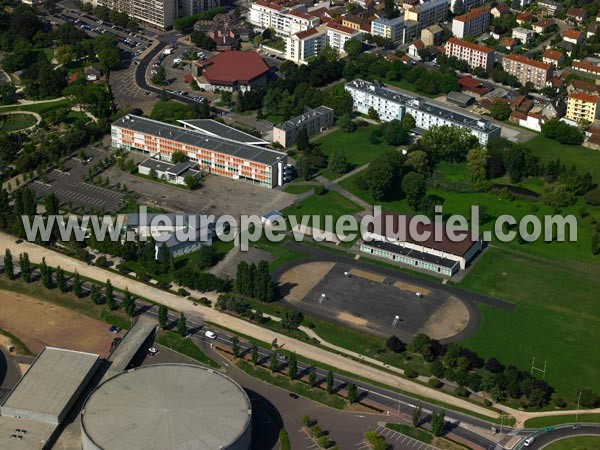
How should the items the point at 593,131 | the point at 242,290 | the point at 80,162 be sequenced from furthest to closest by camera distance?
the point at 593,131
the point at 80,162
the point at 242,290

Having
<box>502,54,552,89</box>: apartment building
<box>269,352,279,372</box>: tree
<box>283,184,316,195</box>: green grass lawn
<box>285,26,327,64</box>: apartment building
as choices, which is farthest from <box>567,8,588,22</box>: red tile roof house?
<box>269,352,279,372</box>: tree

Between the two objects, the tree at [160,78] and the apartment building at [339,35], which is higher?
the apartment building at [339,35]

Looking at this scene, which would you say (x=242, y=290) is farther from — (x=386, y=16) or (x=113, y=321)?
(x=386, y=16)

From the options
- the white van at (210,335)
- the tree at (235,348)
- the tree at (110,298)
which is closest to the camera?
the tree at (235,348)

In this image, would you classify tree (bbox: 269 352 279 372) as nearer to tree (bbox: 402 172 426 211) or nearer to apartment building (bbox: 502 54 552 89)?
tree (bbox: 402 172 426 211)

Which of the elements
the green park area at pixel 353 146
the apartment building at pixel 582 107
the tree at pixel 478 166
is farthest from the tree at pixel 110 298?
the apartment building at pixel 582 107

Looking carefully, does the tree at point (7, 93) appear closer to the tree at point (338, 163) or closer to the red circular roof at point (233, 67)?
the red circular roof at point (233, 67)

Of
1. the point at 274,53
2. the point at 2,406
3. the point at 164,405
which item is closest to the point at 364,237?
the point at 164,405
